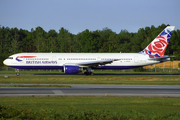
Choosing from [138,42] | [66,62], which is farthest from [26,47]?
[66,62]

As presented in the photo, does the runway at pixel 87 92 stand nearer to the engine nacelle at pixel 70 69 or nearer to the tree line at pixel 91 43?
the engine nacelle at pixel 70 69

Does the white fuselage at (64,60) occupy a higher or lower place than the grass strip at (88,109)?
higher

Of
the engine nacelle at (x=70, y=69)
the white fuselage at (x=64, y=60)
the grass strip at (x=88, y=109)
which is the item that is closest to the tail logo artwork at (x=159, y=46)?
the white fuselage at (x=64, y=60)

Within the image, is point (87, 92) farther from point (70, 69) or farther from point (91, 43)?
point (91, 43)

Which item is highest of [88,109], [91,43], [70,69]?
[91,43]

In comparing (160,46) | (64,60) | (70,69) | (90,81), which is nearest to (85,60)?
(64,60)

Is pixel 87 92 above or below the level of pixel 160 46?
below

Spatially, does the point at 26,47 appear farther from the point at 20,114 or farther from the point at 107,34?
the point at 20,114

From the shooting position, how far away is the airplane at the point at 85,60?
1761 inches

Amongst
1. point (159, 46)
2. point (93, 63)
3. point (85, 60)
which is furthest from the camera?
point (159, 46)

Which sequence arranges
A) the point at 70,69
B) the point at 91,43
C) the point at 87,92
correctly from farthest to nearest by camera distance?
the point at 91,43 → the point at 70,69 → the point at 87,92

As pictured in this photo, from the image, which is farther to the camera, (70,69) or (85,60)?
(85,60)

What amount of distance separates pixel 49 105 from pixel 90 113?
4342 mm

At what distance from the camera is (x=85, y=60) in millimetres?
46750
